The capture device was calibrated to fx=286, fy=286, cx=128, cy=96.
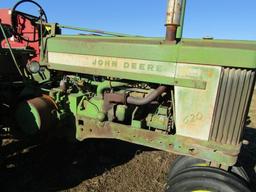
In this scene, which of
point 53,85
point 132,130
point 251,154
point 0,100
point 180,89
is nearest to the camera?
point 180,89

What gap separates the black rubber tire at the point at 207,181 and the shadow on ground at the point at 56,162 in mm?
1451

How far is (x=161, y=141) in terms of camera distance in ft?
9.43

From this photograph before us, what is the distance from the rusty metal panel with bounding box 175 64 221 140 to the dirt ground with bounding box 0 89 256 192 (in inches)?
47.3

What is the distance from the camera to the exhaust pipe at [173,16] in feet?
8.81

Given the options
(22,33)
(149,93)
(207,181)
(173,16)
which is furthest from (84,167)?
(173,16)

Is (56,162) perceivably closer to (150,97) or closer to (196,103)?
(150,97)

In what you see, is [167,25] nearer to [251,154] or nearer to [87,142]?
[87,142]

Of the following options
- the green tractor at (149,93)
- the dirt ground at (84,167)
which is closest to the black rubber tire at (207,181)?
the green tractor at (149,93)

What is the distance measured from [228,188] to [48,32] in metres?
3.01

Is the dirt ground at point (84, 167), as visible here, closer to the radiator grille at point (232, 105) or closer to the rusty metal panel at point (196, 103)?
the rusty metal panel at point (196, 103)

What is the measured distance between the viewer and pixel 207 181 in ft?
8.57

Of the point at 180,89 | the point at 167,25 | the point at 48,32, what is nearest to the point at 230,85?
the point at 180,89

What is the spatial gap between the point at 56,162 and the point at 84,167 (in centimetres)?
41

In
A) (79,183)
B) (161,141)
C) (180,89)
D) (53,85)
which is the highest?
(180,89)
